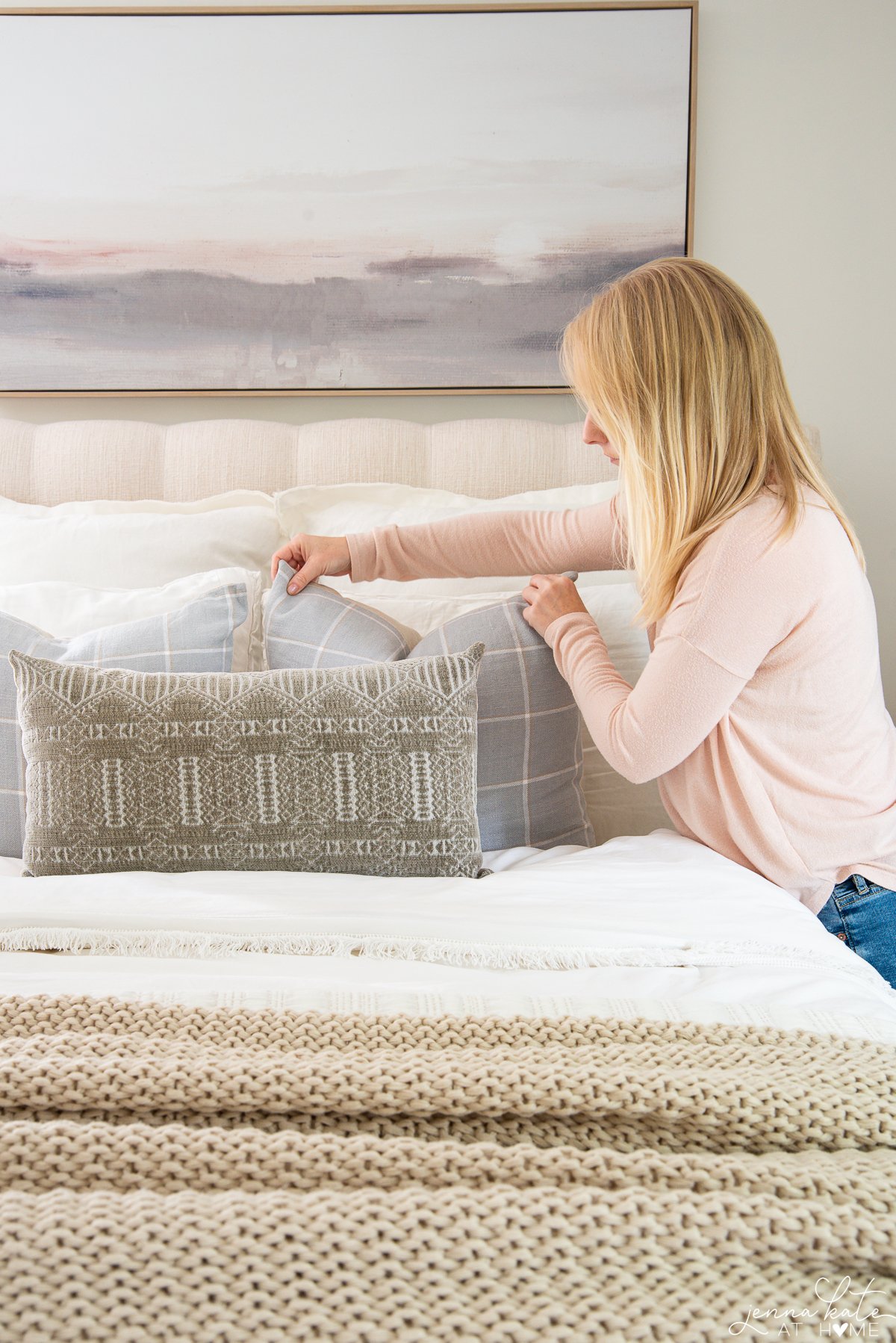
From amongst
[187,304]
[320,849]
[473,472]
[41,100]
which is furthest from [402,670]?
[41,100]

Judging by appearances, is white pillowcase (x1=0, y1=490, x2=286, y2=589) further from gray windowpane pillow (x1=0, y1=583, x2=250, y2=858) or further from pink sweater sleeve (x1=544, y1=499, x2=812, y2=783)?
pink sweater sleeve (x1=544, y1=499, x2=812, y2=783)

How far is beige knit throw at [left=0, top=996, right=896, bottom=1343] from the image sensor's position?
1.66 feet

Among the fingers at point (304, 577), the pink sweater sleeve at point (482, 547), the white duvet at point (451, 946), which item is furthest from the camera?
the pink sweater sleeve at point (482, 547)

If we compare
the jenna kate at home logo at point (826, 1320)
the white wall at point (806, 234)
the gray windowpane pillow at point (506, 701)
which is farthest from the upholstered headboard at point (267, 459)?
the jenna kate at home logo at point (826, 1320)

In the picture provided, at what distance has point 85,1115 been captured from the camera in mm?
663

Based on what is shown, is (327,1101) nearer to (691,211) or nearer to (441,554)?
(441,554)

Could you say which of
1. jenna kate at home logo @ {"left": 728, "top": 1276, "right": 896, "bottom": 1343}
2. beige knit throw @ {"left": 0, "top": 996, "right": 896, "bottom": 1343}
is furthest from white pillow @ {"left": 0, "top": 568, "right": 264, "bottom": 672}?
jenna kate at home logo @ {"left": 728, "top": 1276, "right": 896, "bottom": 1343}

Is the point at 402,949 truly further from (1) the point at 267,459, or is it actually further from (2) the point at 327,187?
(2) the point at 327,187

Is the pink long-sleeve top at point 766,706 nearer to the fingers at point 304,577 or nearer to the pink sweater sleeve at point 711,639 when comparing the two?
the pink sweater sleeve at point 711,639

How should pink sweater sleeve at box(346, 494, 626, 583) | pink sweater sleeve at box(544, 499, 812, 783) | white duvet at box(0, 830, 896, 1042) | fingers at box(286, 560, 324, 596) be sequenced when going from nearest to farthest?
1. white duvet at box(0, 830, 896, 1042)
2. pink sweater sleeve at box(544, 499, 812, 783)
3. fingers at box(286, 560, 324, 596)
4. pink sweater sleeve at box(346, 494, 626, 583)

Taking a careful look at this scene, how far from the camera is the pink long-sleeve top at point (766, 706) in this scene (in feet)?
3.75

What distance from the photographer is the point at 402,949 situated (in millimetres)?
944

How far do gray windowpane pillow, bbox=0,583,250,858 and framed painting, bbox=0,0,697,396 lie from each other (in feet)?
2.54

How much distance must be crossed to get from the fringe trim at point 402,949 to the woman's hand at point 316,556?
0.64m
